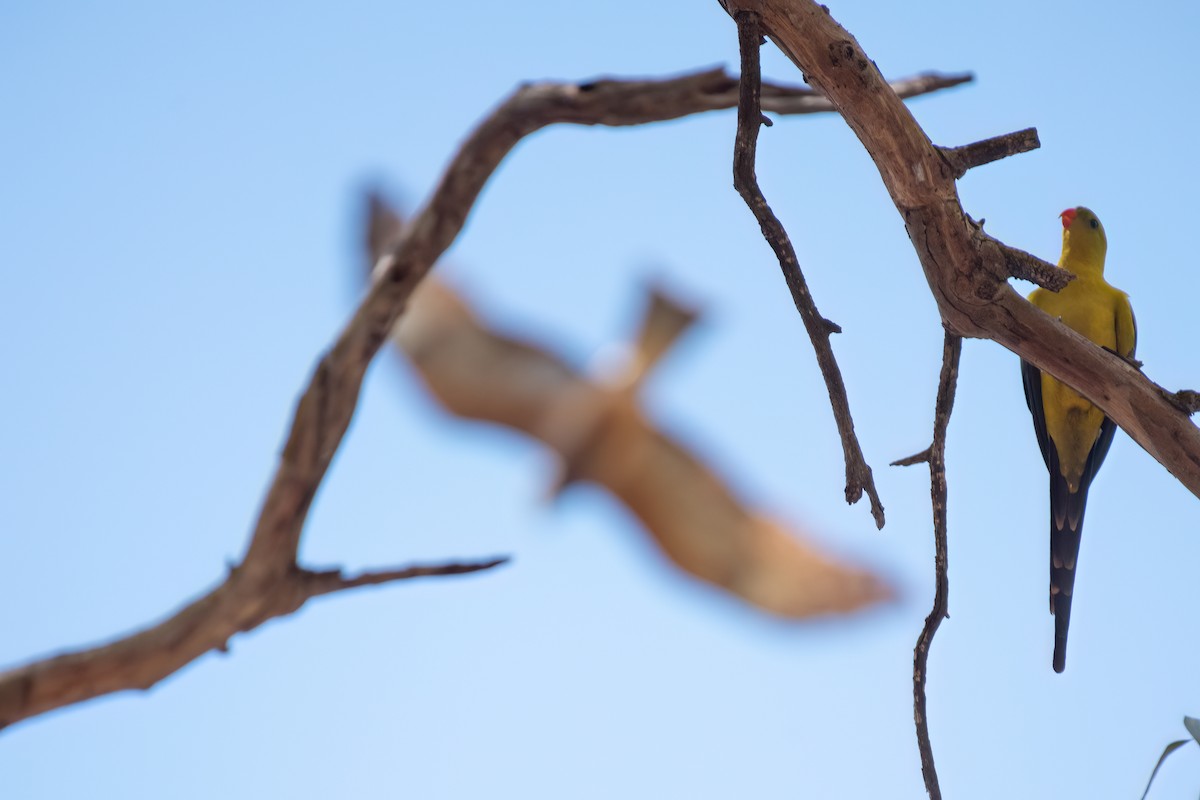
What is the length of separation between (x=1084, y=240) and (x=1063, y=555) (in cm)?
126

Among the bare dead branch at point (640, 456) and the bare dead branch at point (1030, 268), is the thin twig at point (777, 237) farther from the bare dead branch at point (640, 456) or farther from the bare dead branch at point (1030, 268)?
the bare dead branch at point (640, 456)

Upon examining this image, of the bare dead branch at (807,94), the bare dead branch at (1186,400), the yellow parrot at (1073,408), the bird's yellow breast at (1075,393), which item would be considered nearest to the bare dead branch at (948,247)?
the bare dead branch at (1186,400)

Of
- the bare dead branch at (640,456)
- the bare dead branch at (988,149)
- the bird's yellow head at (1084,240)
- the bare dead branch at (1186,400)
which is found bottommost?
the bare dead branch at (640,456)

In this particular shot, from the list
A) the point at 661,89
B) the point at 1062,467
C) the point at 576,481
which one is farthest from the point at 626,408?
the point at 661,89

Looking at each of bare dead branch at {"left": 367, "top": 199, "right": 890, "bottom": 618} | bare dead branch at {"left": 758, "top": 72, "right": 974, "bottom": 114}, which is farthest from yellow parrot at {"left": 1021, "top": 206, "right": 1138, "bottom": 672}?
bare dead branch at {"left": 367, "top": 199, "right": 890, "bottom": 618}

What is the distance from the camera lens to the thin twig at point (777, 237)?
61.7 inches

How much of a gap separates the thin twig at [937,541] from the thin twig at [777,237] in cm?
21

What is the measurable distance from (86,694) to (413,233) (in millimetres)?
765

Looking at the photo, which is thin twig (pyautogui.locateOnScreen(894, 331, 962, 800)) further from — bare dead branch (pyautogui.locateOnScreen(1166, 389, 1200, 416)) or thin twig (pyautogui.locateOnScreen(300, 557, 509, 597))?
thin twig (pyautogui.locateOnScreen(300, 557, 509, 597))

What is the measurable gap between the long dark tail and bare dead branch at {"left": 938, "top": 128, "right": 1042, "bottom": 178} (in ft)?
3.27

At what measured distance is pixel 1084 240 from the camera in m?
3.07

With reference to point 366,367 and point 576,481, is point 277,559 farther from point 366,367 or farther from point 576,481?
point 576,481

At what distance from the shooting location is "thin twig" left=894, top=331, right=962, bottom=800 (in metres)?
1.62

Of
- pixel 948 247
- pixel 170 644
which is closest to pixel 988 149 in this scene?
pixel 948 247
